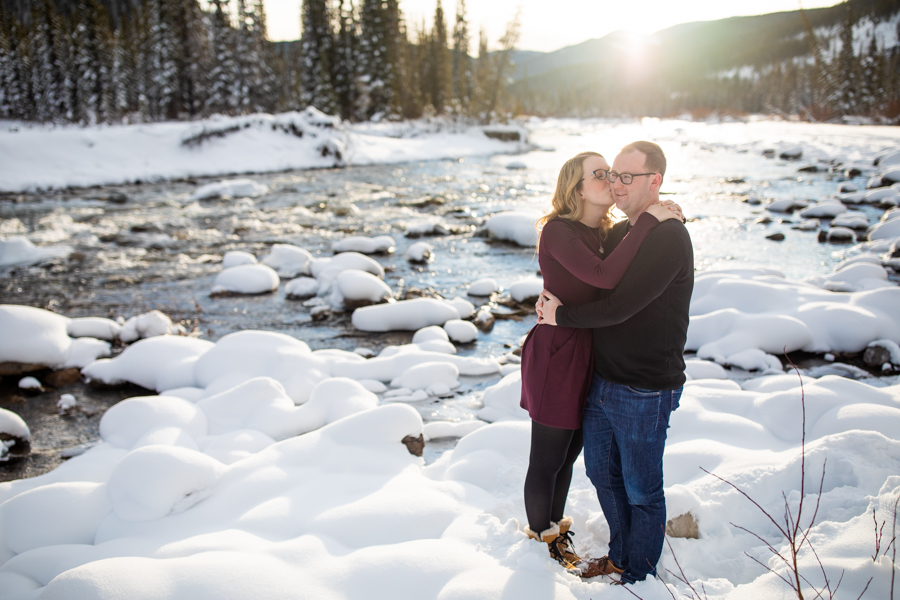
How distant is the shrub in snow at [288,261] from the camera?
9.53m

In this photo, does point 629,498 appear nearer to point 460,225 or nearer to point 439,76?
point 460,225

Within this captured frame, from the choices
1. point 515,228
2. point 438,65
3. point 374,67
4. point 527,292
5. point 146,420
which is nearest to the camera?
point 146,420

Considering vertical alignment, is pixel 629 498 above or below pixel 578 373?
below

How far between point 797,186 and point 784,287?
1312cm

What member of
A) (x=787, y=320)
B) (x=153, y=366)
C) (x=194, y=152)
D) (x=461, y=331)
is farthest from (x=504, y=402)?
(x=194, y=152)

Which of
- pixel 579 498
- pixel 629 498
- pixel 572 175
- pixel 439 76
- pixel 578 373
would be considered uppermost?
pixel 439 76

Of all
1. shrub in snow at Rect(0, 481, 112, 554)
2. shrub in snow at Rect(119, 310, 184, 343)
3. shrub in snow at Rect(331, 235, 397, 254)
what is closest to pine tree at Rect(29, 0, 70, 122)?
shrub in snow at Rect(331, 235, 397, 254)

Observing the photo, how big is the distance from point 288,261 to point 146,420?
19.6ft

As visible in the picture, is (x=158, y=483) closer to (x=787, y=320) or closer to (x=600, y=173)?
(x=600, y=173)

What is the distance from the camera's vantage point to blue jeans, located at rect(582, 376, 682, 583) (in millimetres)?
2061

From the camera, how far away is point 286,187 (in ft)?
61.7

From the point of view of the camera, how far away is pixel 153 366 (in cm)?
531

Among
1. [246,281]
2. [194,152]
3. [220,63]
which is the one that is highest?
[220,63]

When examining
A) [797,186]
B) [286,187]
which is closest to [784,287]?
[797,186]
